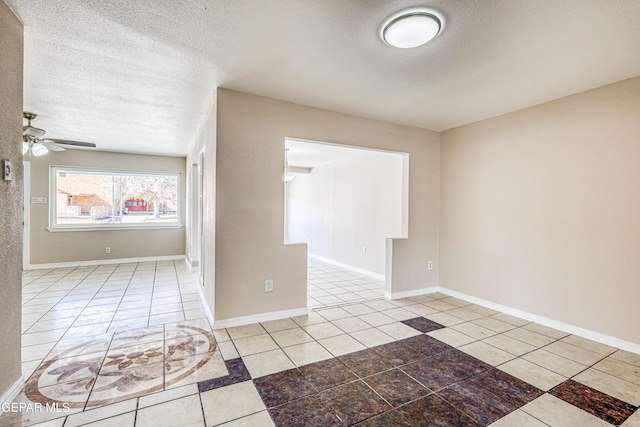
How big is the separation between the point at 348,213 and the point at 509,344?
402 cm

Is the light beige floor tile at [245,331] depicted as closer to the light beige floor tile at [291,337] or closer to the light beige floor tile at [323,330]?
the light beige floor tile at [291,337]

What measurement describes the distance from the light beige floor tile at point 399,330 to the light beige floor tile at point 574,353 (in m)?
1.20

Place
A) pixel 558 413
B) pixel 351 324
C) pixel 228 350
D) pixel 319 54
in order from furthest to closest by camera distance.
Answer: pixel 351 324 < pixel 228 350 < pixel 319 54 < pixel 558 413

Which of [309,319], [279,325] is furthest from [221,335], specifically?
[309,319]

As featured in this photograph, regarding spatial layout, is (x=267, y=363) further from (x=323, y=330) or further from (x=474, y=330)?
(x=474, y=330)

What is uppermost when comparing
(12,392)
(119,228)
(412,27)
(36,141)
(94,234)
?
(412,27)

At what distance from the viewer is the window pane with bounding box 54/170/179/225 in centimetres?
614

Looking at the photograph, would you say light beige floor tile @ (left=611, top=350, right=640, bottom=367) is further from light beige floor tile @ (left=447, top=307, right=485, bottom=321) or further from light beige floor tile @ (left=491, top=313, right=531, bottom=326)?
light beige floor tile @ (left=447, top=307, right=485, bottom=321)

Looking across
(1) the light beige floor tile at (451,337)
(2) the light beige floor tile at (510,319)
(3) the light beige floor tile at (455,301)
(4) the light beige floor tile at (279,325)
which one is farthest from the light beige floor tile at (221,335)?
(2) the light beige floor tile at (510,319)

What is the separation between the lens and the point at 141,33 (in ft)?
6.86

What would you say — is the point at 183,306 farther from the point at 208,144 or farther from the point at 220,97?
the point at 220,97

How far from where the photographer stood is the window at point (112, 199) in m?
6.09

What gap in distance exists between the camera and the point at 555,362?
2463 mm

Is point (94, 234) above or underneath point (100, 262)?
above
